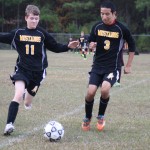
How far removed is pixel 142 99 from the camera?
1177 centimetres

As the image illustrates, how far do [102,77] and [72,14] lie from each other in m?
52.2

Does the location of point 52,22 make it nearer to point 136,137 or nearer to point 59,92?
point 59,92

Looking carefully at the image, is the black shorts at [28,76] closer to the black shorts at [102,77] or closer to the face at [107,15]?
the black shorts at [102,77]

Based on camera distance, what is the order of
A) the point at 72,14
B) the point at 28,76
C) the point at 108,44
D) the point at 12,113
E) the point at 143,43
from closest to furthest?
the point at 12,113 < the point at 28,76 < the point at 108,44 < the point at 143,43 < the point at 72,14

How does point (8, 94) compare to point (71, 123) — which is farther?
point (8, 94)

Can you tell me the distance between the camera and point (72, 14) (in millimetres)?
59625

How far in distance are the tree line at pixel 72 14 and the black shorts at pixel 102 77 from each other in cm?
4681

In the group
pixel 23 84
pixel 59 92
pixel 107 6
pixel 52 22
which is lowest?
pixel 52 22

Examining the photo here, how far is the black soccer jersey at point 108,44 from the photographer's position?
7867mm

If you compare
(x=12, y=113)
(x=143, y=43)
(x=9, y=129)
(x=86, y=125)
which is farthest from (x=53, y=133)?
(x=143, y=43)

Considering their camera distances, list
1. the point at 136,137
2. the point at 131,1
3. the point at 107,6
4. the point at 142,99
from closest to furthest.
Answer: the point at 136,137, the point at 107,6, the point at 142,99, the point at 131,1

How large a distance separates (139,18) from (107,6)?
→ 51.7m

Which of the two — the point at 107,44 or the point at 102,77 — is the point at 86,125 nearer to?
the point at 102,77

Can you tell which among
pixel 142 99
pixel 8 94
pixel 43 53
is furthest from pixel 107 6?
pixel 8 94
